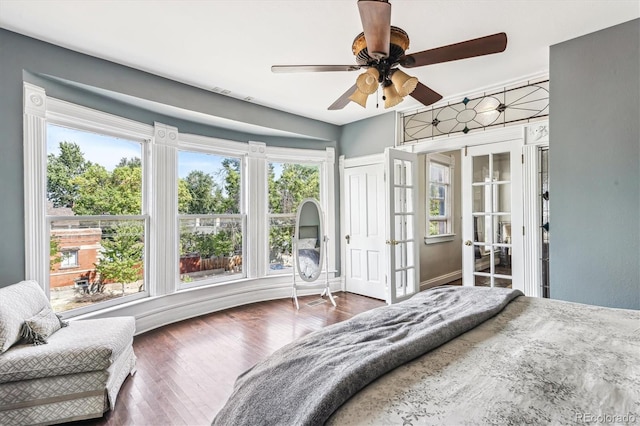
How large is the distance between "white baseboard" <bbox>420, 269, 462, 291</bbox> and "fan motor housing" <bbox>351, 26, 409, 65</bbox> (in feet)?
12.6

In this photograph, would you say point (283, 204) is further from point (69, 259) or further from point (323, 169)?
point (69, 259)

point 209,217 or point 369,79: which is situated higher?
point 369,79

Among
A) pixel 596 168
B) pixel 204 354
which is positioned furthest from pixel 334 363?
pixel 596 168

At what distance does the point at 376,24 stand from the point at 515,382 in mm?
1606

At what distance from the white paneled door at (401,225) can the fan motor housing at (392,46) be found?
192 centimetres

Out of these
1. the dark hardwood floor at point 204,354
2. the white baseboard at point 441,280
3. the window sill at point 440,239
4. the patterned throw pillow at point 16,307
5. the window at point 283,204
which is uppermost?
the window at point 283,204

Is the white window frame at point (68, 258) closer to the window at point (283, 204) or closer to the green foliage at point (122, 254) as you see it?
the green foliage at point (122, 254)

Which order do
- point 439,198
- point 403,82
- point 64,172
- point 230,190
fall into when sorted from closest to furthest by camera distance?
point 403,82 → point 64,172 → point 230,190 → point 439,198

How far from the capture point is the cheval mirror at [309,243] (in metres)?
4.52

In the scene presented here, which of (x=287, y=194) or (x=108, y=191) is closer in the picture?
(x=108, y=191)

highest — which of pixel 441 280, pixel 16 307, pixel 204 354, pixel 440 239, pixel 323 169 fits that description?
pixel 323 169

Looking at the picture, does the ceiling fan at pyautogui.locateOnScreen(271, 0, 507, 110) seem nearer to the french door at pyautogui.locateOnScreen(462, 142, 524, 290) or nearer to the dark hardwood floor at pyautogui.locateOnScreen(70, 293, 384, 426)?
the french door at pyautogui.locateOnScreen(462, 142, 524, 290)

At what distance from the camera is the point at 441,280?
5.36 metres

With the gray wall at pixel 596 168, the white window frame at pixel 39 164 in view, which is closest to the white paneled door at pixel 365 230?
the gray wall at pixel 596 168
